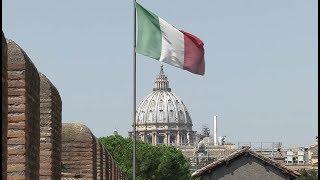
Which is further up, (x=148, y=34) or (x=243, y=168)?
(x=148, y=34)

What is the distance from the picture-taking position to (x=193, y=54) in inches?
626

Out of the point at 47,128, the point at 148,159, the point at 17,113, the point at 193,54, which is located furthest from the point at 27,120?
the point at 148,159

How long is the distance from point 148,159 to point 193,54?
267ft

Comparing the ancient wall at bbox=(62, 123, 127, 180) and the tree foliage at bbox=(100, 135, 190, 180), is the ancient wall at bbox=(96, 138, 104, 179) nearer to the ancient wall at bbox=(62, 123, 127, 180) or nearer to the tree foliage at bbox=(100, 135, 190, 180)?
the ancient wall at bbox=(62, 123, 127, 180)

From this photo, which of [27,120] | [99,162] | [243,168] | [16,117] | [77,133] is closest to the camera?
[16,117]

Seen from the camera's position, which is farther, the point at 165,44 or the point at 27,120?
Result: the point at 165,44

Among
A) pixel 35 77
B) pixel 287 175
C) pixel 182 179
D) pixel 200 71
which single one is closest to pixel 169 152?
pixel 182 179

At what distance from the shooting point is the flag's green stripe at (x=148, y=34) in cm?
1507

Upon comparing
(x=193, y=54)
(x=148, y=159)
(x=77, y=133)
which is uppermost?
(x=148, y=159)

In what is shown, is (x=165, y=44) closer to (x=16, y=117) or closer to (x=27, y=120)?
(x=27, y=120)

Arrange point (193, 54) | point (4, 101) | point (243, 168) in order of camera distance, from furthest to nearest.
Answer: point (243, 168) → point (193, 54) → point (4, 101)

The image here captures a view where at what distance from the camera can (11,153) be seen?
8516 millimetres

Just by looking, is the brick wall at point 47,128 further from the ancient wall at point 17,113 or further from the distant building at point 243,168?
the distant building at point 243,168

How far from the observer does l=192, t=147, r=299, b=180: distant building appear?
2304 inches
